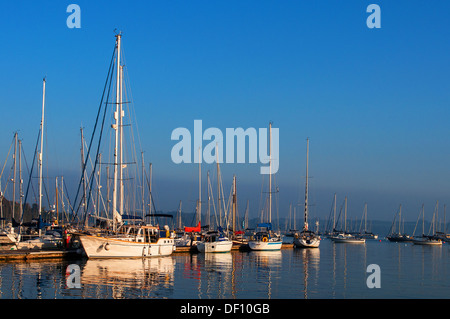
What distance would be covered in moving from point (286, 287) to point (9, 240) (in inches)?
1326

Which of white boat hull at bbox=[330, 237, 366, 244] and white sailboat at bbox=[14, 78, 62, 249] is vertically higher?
white sailboat at bbox=[14, 78, 62, 249]

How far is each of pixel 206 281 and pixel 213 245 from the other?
28549mm

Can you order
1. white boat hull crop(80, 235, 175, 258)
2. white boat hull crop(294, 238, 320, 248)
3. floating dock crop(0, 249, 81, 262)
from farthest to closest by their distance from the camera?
white boat hull crop(294, 238, 320, 248), white boat hull crop(80, 235, 175, 258), floating dock crop(0, 249, 81, 262)

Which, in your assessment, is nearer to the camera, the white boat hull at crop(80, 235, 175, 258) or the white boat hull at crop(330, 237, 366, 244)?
the white boat hull at crop(80, 235, 175, 258)

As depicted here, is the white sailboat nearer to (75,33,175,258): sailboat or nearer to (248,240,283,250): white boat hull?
(75,33,175,258): sailboat

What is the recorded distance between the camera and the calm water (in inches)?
1212

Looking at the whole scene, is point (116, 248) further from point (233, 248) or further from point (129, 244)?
point (233, 248)

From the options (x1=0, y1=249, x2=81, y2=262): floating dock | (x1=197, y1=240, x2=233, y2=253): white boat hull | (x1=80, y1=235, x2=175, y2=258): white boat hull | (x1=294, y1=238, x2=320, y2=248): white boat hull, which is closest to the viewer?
(x1=0, y1=249, x2=81, y2=262): floating dock

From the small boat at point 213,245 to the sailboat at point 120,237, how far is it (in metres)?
7.97

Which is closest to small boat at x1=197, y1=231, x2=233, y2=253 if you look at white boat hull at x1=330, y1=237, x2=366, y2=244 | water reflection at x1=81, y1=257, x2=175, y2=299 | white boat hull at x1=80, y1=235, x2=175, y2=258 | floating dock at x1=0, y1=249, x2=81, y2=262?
white boat hull at x1=80, y1=235, x2=175, y2=258

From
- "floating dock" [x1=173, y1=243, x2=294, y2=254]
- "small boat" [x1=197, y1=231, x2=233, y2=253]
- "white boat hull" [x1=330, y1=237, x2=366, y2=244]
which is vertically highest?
"small boat" [x1=197, y1=231, x2=233, y2=253]

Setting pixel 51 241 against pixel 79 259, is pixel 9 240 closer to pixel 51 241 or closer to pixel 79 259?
pixel 51 241
